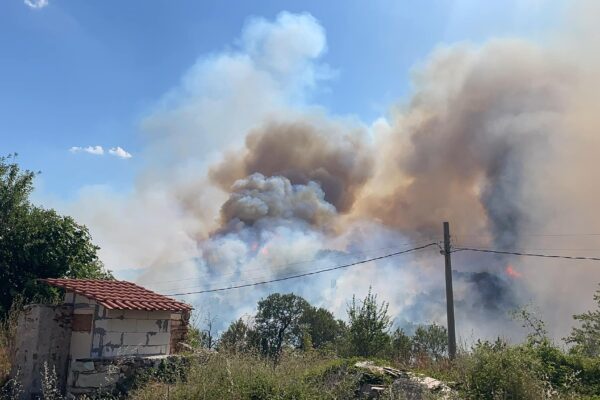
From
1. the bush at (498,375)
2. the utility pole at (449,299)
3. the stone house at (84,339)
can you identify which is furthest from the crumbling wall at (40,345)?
the utility pole at (449,299)

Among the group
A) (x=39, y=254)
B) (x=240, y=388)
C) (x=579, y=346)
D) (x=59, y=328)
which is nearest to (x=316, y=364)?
(x=240, y=388)

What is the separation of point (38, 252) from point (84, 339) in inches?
328

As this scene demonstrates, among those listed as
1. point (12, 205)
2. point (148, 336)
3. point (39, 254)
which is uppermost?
point (12, 205)

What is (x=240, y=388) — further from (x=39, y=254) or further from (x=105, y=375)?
(x=39, y=254)

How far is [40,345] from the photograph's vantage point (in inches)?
435

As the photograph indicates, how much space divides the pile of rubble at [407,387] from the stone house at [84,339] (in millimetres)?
4707

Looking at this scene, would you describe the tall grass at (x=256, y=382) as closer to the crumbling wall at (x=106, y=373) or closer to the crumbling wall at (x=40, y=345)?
the crumbling wall at (x=106, y=373)

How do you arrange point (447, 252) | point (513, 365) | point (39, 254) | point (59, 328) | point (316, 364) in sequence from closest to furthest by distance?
point (513, 365), point (316, 364), point (59, 328), point (39, 254), point (447, 252)

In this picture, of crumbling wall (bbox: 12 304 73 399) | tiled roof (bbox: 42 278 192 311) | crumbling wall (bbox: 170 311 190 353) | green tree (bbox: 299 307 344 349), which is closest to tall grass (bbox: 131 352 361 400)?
tiled roof (bbox: 42 278 192 311)

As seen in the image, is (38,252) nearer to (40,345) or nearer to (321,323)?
→ (40,345)

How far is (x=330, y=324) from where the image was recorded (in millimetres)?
55469

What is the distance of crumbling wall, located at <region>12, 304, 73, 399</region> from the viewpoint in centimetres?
1098

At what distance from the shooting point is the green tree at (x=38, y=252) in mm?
17152

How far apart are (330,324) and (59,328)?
46207 mm
